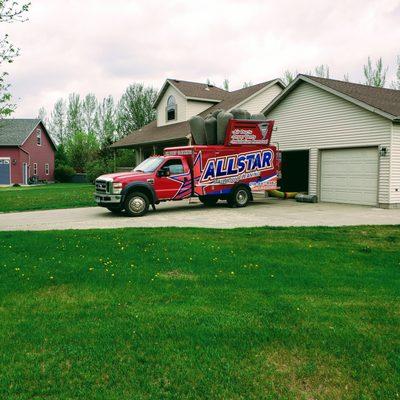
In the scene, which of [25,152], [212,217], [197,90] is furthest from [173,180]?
[25,152]

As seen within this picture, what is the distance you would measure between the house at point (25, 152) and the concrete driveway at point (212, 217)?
2916 cm

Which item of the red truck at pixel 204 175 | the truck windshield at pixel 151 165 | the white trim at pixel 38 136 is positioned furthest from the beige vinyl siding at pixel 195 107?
the white trim at pixel 38 136

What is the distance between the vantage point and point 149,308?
5.16 meters

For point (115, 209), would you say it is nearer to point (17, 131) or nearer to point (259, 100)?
point (259, 100)

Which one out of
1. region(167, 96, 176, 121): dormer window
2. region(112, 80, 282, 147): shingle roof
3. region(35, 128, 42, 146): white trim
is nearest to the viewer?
region(112, 80, 282, 147): shingle roof

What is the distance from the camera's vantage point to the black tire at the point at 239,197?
57.0 feet

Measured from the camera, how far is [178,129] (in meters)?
28.0

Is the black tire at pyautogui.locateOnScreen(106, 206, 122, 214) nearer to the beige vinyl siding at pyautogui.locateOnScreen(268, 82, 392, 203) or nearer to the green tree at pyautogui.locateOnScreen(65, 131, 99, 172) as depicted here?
the beige vinyl siding at pyautogui.locateOnScreen(268, 82, 392, 203)

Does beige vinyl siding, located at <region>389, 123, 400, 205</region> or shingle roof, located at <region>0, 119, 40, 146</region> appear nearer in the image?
beige vinyl siding, located at <region>389, 123, 400, 205</region>

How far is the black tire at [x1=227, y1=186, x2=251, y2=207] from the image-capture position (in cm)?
1738

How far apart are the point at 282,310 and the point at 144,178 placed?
10769 mm

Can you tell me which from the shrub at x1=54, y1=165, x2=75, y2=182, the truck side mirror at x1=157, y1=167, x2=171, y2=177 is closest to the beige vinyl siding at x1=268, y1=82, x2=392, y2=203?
the truck side mirror at x1=157, y1=167, x2=171, y2=177

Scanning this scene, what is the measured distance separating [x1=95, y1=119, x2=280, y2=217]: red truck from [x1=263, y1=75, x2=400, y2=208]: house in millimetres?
2654

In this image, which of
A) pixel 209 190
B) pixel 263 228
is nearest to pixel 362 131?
pixel 209 190
